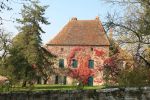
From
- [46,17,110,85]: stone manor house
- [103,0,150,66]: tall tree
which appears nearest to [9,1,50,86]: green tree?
[46,17,110,85]: stone manor house

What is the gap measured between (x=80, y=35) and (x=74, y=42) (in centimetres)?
171

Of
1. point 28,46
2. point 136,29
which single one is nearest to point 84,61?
point 28,46

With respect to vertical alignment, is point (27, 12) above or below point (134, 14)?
above

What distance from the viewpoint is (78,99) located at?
10000 millimetres

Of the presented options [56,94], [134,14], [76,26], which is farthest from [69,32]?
[56,94]

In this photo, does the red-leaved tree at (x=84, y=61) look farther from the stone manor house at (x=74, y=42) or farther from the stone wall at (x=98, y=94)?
the stone wall at (x=98, y=94)

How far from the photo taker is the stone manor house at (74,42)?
66.0 meters

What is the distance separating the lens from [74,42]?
66.3m

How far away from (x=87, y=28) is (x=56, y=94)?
58.0 m

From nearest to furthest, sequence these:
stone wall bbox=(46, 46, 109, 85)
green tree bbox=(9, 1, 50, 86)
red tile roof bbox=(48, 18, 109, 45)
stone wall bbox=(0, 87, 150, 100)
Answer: stone wall bbox=(0, 87, 150, 100)
green tree bbox=(9, 1, 50, 86)
stone wall bbox=(46, 46, 109, 85)
red tile roof bbox=(48, 18, 109, 45)

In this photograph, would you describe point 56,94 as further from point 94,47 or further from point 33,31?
point 94,47

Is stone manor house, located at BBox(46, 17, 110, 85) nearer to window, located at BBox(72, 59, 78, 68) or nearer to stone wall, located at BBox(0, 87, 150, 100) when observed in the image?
window, located at BBox(72, 59, 78, 68)

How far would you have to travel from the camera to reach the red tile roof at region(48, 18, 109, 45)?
6625cm

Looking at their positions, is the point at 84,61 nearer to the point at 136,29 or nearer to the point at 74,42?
the point at 74,42
